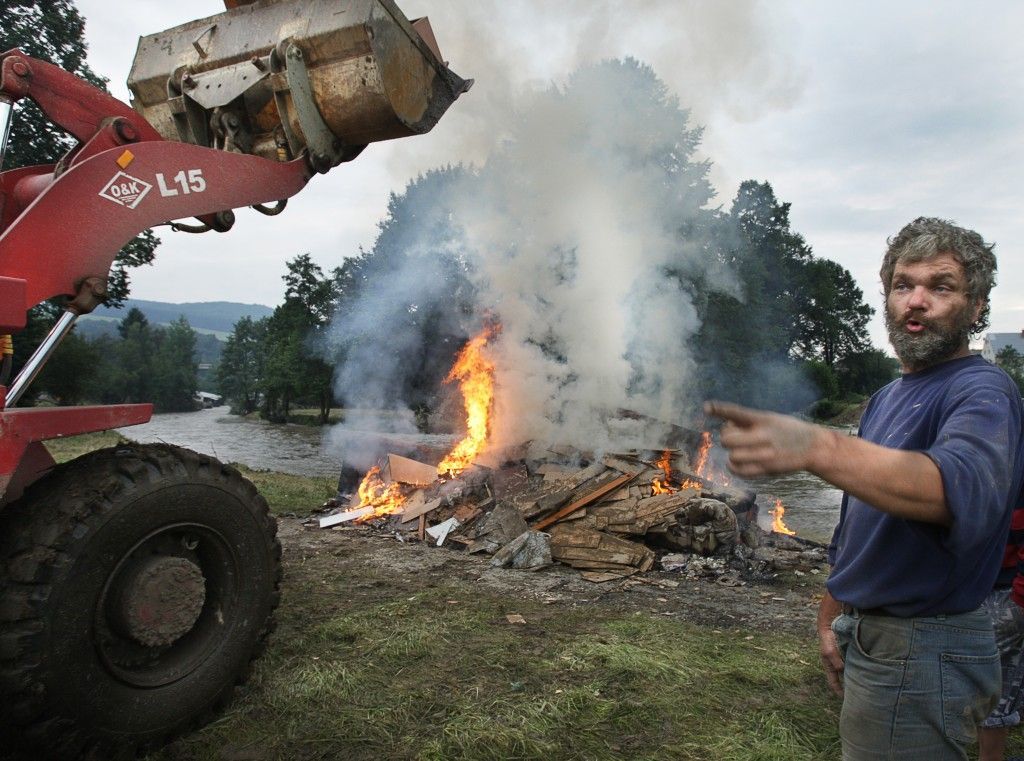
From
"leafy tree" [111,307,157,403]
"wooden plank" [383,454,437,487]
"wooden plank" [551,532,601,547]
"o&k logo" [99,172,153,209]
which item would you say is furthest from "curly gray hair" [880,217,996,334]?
"leafy tree" [111,307,157,403]

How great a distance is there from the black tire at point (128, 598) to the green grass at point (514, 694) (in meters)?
0.34

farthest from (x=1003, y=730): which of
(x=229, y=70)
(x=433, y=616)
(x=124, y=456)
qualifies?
(x=229, y=70)

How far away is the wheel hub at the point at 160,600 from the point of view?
2.95 metres

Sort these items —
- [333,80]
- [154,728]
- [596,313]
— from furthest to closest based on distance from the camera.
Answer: [596,313] < [333,80] < [154,728]

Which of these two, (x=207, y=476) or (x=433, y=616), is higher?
(x=207, y=476)

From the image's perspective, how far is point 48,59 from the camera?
21.9 m

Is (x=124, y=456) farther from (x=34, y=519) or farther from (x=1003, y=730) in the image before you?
(x=1003, y=730)

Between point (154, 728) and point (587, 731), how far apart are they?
217 cm

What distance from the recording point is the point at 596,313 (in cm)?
1603

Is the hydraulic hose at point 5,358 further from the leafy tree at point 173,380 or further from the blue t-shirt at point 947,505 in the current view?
the leafy tree at point 173,380

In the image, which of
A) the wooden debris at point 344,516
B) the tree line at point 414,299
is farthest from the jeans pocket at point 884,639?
the tree line at point 414,299

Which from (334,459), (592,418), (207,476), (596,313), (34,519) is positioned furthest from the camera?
(334,459)

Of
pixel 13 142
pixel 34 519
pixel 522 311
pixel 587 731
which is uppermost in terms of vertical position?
pixel 13 142

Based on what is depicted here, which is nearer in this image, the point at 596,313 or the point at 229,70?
the point at 229,70
